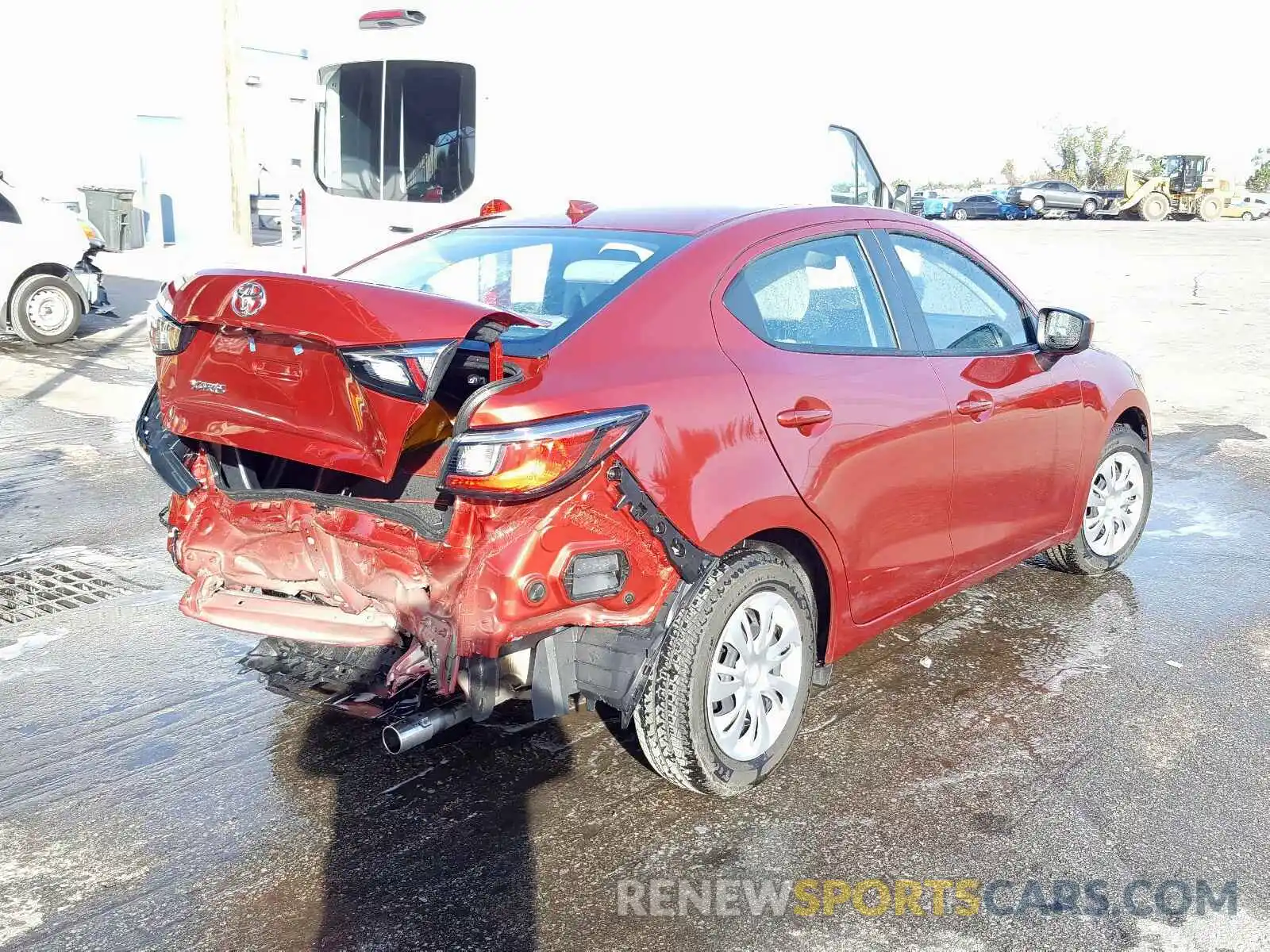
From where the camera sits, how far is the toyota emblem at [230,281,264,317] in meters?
3.12

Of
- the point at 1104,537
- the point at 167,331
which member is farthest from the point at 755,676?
the point at 1104,537

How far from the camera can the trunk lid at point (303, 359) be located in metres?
2.96

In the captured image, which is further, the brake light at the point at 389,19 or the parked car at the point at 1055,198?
the parked car at the point at 1055,198

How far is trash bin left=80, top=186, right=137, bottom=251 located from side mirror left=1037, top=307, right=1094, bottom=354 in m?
20.9

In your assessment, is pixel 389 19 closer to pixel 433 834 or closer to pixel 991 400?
pixel 991 400

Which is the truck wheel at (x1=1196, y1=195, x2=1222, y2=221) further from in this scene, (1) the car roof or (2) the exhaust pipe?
(2) the exhaust pipe

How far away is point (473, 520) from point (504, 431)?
0.90 feet

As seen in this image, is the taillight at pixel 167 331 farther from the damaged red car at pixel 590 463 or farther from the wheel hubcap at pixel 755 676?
the wheel hubcap at pixel 755 676

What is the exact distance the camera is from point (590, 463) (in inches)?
117

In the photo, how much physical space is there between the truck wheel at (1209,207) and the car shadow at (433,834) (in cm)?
5167

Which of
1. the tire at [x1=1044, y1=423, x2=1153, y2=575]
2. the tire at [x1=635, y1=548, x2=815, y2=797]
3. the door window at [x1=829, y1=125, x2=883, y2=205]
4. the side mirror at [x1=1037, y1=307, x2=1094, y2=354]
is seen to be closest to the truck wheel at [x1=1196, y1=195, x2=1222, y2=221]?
the door window at [x1=829, y1=125, x2=883, y2=205]

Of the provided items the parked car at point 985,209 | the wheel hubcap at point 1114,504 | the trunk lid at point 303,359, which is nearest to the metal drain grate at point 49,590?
the trunk lid at point 303,359

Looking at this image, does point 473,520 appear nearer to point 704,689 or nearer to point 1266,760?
point 704,689

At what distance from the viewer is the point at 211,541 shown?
11.9 feet
